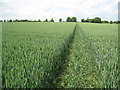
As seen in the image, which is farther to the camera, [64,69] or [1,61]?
[64,69]

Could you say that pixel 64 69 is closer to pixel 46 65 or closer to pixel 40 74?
pixel 46 65

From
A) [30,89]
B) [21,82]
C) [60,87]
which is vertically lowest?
[60,87]

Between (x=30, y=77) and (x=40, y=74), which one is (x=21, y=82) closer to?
(x=30, y=77)

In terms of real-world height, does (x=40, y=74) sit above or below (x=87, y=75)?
above

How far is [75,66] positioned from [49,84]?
7.26 feet

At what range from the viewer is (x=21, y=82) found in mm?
3605

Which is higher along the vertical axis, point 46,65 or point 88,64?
point 46,65

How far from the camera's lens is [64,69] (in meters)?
7.12

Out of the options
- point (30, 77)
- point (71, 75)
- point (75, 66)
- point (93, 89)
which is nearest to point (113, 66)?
point (93, 89)

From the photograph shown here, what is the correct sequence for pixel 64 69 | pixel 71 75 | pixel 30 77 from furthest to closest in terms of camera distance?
pixel 64 69
pixel 71 75
pixel 30 77

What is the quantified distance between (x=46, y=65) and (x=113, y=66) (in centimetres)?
236

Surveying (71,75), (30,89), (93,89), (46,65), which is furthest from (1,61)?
(93,89)

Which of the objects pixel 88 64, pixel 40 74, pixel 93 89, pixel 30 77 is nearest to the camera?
pixel 30 77

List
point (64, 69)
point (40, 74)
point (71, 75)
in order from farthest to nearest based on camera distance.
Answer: point (64, 69) → point (71, 75) → point (40, 74)
